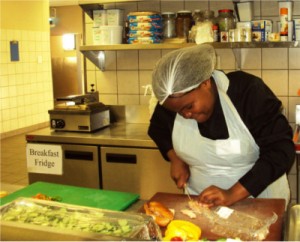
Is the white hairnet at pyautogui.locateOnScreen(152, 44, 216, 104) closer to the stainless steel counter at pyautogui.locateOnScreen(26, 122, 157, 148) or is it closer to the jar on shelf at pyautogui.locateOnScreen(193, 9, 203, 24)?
the stainless steel counter at pyautogui.locateOnScreen(26, 122, 157, 148)

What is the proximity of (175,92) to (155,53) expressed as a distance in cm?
191

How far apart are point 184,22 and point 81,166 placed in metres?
1.25

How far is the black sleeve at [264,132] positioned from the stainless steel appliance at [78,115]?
62.0 inches

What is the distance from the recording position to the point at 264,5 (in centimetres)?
309

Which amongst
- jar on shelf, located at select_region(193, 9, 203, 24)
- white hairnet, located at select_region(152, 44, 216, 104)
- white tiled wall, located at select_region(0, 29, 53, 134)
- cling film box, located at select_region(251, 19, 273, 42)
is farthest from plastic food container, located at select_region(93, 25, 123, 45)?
white tiled wall, located at select_region(0, 29, 53, 134)

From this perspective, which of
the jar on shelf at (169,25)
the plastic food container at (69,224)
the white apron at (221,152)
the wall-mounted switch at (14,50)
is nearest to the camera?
the plastic food container at (69,224)

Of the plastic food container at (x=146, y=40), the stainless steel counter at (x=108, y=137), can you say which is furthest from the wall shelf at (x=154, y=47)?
the stainless steel counter at (x=108, y=137)

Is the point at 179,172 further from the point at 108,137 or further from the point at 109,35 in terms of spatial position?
the point at 109,35

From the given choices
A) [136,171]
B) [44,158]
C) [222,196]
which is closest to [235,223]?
[222,196]

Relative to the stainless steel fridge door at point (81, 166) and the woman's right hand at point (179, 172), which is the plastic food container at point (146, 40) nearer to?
the stainless steel fridge door at point (81, 166)

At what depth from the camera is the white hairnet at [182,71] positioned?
1.52m

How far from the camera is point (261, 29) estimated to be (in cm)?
291

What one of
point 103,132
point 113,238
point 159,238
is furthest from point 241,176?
point 103,132

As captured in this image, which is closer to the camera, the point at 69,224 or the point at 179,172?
the point at 69,224
